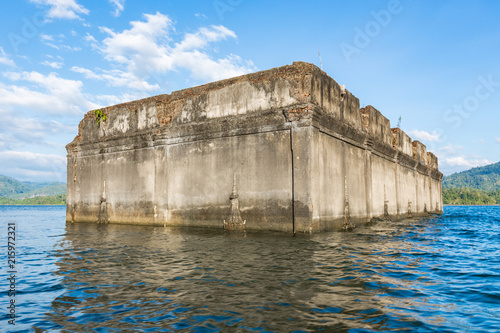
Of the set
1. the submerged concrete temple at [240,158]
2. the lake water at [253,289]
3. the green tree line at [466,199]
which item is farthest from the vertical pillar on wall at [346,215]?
the green tree line at [466,199]

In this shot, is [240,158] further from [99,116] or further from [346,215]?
[99,116]

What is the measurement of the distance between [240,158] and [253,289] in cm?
729

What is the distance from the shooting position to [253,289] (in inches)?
173

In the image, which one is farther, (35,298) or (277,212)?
(277,212)

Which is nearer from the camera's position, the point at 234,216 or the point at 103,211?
the point at 234,216

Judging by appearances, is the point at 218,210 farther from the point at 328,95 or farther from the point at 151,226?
the point at 328,95

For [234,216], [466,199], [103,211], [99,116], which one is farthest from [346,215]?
[466,199]

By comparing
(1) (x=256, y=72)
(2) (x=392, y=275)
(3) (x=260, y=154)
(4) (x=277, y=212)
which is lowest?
(2) (x=392, y=275)

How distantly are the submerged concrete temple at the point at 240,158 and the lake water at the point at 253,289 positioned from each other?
9.67 feet

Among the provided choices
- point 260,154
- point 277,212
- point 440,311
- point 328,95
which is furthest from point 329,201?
point 440,311

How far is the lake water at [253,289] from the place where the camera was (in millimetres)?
3348

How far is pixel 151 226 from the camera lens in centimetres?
1332

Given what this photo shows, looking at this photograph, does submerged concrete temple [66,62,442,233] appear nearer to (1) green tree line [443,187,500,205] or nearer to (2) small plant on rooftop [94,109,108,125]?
(2) small plant on rooftop [94,109,108,125]

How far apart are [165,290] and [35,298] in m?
1.56
